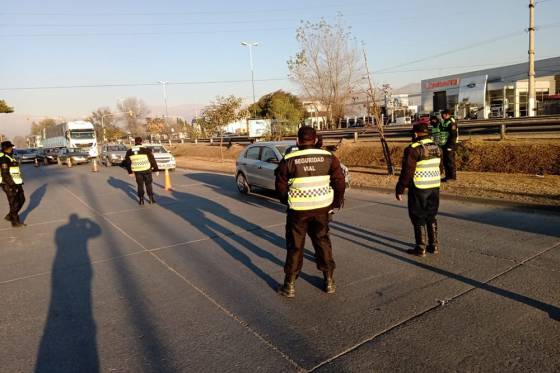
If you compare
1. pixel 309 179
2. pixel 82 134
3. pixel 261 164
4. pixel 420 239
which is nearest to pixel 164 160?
pixel 261 164

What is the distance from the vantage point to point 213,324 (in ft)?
12.8

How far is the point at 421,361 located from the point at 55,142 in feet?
149

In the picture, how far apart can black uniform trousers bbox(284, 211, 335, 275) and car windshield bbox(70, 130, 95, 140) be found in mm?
37166

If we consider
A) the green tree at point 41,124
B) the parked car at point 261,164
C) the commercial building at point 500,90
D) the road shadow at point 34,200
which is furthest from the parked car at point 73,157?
the green tree at point 41,124

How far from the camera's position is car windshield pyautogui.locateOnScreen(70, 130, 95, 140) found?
36.4 m

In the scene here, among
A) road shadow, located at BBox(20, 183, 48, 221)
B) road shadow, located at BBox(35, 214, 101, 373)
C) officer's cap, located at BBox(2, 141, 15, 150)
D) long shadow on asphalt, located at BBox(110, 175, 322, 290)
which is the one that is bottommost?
long shadow on asphalt, located at BBox(110, 175, 322, 290)

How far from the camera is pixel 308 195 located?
4.26m

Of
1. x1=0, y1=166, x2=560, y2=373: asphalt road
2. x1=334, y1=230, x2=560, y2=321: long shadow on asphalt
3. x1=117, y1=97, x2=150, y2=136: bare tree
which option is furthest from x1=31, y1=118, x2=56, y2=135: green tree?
x1=334, y1=230, x2=560, y2=321: long shadow on asphalt

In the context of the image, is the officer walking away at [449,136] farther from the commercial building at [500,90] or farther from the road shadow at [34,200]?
the commercial building at [500,90]

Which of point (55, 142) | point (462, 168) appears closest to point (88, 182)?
point (462, 168)

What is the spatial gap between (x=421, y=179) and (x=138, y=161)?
785 centimetres

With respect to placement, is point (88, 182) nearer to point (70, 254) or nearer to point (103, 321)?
point (70, 254)

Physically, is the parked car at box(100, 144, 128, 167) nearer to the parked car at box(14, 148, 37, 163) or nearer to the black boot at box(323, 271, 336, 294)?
the parked car at box(14, 148, 37, 163)

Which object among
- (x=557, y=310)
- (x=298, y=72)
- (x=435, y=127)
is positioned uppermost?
(x=298, y=72)
